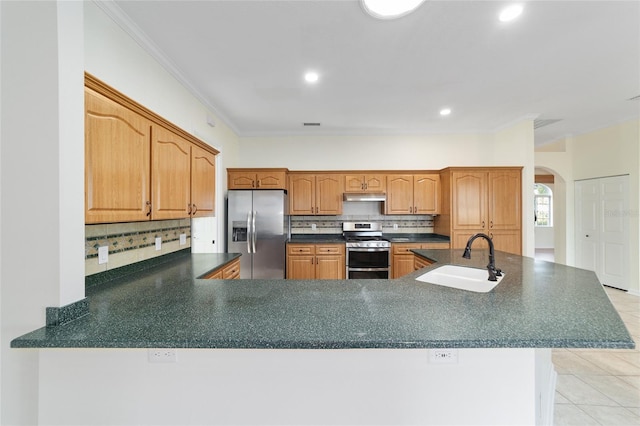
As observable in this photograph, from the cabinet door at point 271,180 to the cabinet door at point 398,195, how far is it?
1.80 meters

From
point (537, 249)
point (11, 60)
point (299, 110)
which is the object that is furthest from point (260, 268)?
point (537, 249)

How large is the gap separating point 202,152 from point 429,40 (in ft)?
7.43

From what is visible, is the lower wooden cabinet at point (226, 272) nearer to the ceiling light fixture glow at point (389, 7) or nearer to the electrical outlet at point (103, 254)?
the electrical outlet at point (103, 254)

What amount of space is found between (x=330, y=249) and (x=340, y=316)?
306cm

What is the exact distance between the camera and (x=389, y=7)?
1787 millimetres

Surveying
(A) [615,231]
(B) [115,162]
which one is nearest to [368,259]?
(B) [115,162]

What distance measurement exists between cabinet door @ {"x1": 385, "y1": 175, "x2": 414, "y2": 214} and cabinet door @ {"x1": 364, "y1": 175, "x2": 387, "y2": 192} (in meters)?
0.10

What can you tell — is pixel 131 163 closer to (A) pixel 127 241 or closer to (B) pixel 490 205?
(A) pixel 127 241

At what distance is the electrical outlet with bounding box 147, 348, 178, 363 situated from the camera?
1.09 m

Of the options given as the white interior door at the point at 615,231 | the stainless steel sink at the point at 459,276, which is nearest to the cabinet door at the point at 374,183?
the stainless steel sink at the point at 459,276

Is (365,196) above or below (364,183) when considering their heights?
below

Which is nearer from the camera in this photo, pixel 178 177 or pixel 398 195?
pixel 178 177

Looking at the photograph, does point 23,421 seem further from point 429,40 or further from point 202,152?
point 429,40

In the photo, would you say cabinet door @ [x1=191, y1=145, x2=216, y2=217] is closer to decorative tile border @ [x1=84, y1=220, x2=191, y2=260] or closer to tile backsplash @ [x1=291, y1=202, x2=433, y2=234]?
decorative tile border @ [x1=84, y1=220, x2=191, y2=260]
